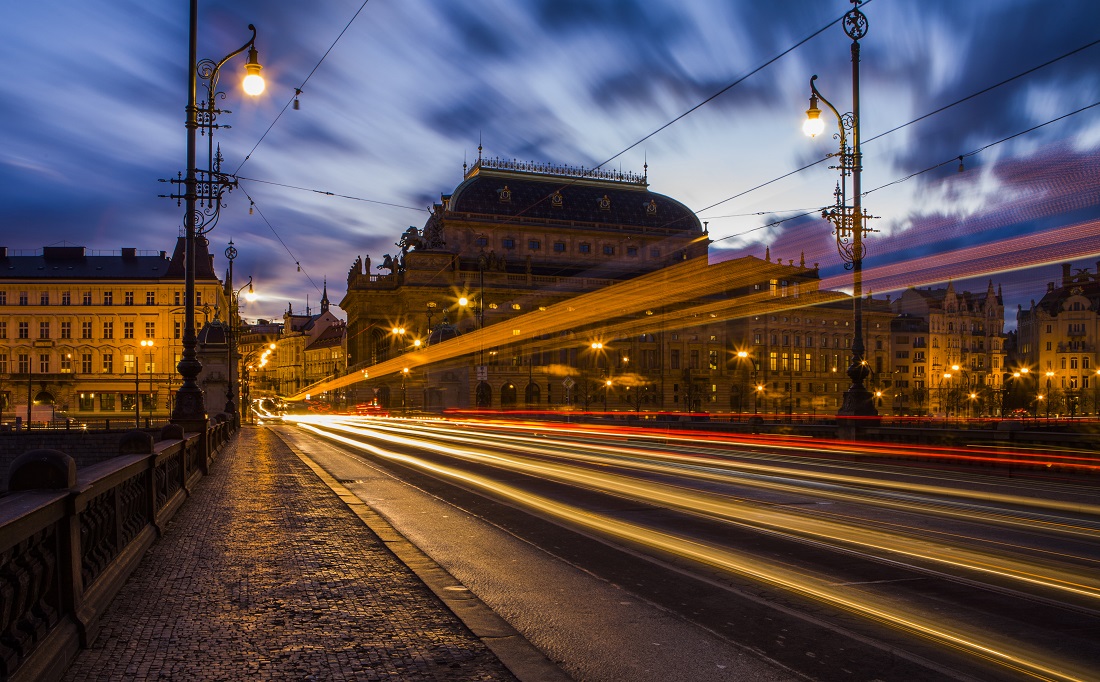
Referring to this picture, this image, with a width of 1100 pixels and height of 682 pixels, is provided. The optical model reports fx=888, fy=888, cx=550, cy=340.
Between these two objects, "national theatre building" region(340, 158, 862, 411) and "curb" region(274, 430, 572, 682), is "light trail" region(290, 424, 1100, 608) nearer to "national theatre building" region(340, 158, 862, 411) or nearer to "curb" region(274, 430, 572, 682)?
"curb" region(274, 430, 572, 682)

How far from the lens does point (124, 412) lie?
9312 centimetres

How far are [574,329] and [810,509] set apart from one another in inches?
3232

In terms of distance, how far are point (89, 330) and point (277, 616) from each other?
102 m

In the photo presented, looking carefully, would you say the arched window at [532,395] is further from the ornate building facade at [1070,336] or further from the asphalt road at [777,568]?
the asphalt road at [777,568]

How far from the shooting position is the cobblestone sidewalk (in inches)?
219

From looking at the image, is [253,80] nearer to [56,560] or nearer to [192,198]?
[192,198]

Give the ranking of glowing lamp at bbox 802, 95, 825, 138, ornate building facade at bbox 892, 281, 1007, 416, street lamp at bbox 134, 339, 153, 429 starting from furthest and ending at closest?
ornate building facade at bbox 892, 281, 1007, 416 < street lamp at bbox 134, 339, 153, 429 < glowing lamp at bbox 802, 95, 825, 138

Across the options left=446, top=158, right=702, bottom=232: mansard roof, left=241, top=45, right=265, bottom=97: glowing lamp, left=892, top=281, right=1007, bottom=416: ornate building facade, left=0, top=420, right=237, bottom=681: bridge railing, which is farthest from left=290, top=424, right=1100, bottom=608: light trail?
left=446, top=158, right=702, bottom=232: mansard roof

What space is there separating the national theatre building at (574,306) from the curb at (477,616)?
69.1 meters

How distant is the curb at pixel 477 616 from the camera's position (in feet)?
18.6

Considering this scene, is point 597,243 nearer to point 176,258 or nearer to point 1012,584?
point 176,258

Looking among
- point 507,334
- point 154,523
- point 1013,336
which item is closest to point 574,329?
point 507,334

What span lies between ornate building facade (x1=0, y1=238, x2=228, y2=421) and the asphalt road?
280 ft

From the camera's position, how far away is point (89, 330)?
9681cm
